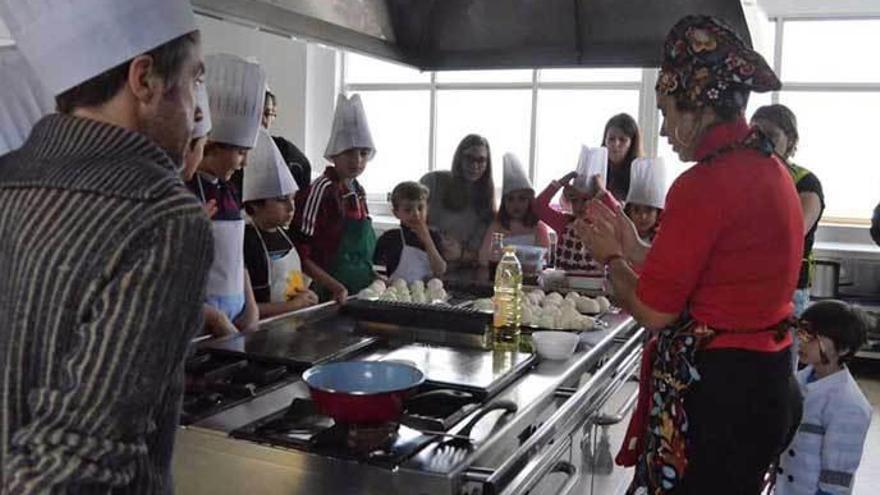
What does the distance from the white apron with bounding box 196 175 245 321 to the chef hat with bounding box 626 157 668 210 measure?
4.57 ft

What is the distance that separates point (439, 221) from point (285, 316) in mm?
1278

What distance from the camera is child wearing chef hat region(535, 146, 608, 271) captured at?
2.51m

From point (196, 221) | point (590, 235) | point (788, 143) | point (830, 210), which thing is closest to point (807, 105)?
point (830, 210)

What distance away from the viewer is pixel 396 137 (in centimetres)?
611

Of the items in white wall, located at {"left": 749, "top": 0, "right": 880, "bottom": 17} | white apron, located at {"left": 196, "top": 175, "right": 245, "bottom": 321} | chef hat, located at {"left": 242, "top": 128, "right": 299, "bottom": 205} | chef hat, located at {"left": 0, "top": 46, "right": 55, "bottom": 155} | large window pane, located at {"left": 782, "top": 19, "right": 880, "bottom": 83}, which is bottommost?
white apron, located at {"left": 196, "top": 175, "right": 245, "bottom": 321}

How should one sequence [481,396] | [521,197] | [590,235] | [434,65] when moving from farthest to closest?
1. [521,197]
2. [434,65]
3. [590,235]
4. [481,396]

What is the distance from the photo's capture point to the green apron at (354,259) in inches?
101

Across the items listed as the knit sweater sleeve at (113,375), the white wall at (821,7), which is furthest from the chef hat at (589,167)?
the white wall at (821,7)

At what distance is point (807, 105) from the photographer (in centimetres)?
504

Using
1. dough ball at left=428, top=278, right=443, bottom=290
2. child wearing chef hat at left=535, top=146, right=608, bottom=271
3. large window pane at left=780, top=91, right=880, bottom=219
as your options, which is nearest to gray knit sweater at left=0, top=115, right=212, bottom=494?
dough ball at left=428, top=278, right=443, bottom=290

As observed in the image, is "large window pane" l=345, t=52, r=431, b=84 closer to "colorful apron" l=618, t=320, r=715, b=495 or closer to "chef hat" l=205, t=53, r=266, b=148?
"chef hat" l=205, t=53, r=266, b=148

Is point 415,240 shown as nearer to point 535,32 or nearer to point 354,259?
point 354,259

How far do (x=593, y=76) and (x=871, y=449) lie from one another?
121 inches

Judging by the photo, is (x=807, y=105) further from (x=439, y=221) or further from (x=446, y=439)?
(x=446, y=439)
